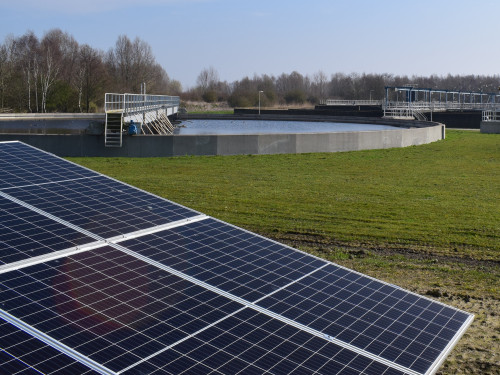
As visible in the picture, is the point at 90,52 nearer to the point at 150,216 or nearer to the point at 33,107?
the point at 33,107

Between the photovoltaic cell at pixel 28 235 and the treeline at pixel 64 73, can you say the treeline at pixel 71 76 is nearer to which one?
the treeline at pixel 64 73

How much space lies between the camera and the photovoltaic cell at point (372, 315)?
18.1 feet

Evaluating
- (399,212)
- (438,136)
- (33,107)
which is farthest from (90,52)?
(399,212)

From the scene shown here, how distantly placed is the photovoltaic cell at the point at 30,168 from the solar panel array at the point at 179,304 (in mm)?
386

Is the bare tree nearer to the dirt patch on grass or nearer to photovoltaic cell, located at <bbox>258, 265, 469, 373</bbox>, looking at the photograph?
the dirt patch on grass

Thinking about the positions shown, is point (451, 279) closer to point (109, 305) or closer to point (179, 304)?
point (179, 304)

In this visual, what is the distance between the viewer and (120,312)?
17.4ft

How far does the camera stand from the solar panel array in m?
4.73

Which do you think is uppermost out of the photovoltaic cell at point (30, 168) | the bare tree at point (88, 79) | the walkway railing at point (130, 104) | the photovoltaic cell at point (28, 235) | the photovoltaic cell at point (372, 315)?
the bare tree at point (88, 79)

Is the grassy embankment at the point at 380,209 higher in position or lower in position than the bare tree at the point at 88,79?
lower

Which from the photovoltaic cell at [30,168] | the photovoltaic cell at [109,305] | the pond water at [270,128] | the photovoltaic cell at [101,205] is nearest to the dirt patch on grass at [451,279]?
the photovoltaic cell at [109,305]

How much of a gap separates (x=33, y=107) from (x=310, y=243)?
247ft

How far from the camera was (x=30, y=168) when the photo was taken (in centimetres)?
940

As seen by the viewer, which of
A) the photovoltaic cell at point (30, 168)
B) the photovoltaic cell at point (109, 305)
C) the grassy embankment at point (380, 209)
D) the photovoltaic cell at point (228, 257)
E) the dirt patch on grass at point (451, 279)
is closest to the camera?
the photovoltaic cell at point (109, 305)
